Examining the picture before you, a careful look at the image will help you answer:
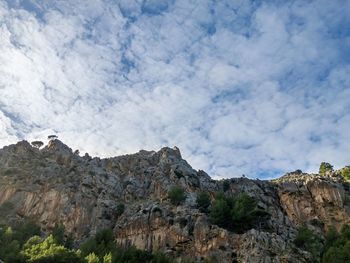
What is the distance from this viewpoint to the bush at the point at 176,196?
105875mm

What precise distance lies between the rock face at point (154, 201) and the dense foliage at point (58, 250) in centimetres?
621

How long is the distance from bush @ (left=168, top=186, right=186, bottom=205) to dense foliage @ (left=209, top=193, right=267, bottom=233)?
8.67m

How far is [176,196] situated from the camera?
106500 mm

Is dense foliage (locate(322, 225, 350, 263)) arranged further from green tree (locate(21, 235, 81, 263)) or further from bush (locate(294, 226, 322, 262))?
green tree (locate(21, 235, 81, 263))

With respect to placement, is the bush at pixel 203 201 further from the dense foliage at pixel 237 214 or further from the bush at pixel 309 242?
the bush at pixel 309 242

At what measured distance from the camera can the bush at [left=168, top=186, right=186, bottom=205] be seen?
4168 inches

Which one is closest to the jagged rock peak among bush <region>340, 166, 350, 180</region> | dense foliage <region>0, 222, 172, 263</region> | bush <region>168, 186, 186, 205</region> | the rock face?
the rock face

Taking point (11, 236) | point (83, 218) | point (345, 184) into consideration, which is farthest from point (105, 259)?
point (345, 184)

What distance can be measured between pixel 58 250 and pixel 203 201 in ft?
147

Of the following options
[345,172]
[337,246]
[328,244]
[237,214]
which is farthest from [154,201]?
[345,172]

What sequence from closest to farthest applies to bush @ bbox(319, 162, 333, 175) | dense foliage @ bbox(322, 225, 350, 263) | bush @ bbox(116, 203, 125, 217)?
dense foliage @ bbox(322, 225, 350, 263) < bush @ bbox(116, 203, 125, 217) < bush @ bbox(319, 162, 333, 175)

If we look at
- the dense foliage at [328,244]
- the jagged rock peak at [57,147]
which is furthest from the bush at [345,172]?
the jagged rock peak at [57,147]

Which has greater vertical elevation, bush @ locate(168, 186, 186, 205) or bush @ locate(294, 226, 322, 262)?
bush @ locate(168, 186, 186, 205)

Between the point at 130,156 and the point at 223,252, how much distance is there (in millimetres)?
58273
